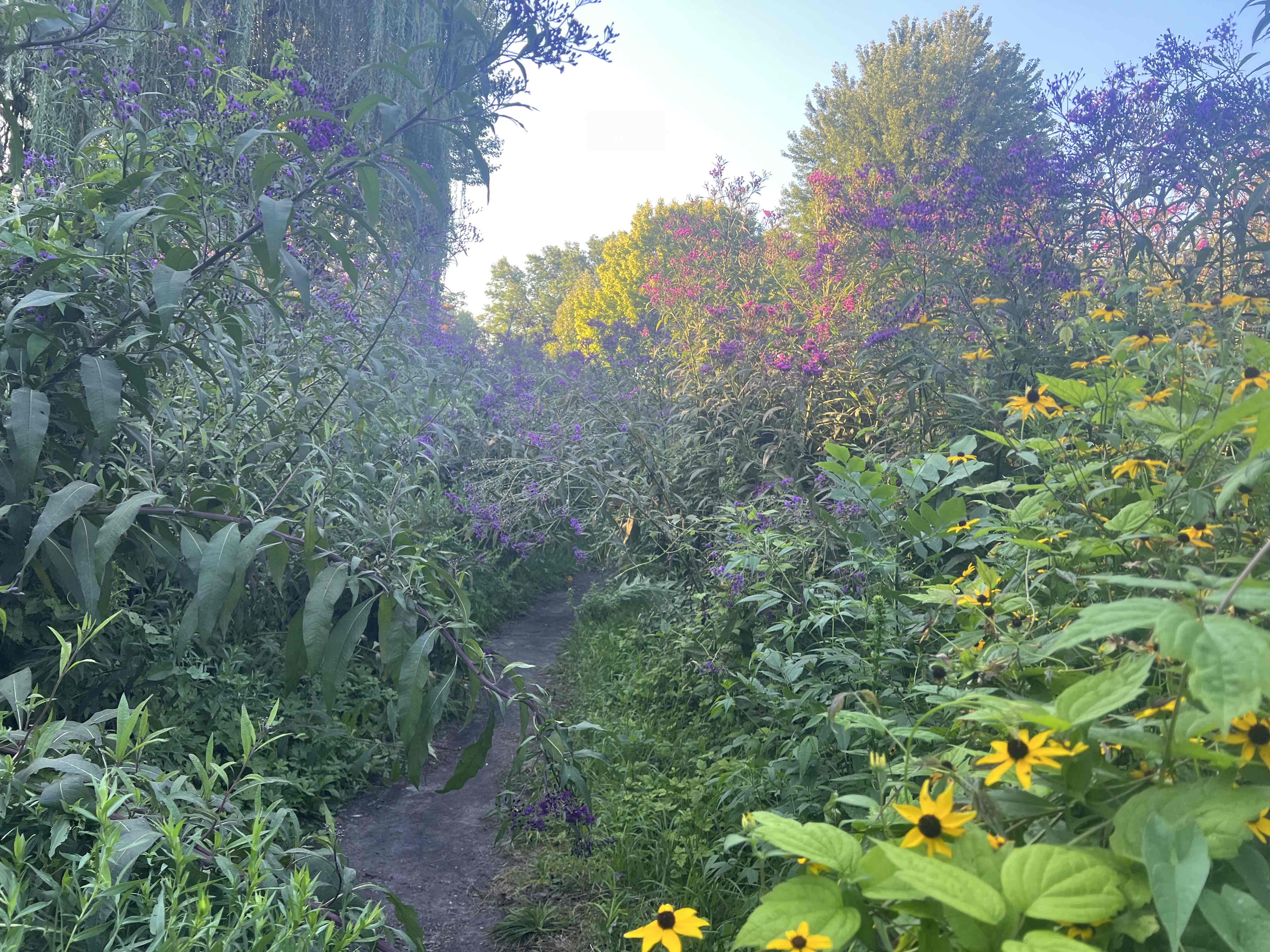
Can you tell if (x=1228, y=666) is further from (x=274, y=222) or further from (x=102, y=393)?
(x=102, y=393)

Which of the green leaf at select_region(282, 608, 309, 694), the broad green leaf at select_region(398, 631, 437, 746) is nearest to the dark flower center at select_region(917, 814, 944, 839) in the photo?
the broad green leaf at select_region(398, 631, 437, 746)

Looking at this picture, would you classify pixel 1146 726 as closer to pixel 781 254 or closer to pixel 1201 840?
pixel 1201 840

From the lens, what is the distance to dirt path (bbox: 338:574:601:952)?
9.06 feet

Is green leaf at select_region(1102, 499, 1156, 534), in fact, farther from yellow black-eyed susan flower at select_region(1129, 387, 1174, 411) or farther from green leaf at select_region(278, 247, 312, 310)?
green leaf at select_region(278, 247, 312, 310)

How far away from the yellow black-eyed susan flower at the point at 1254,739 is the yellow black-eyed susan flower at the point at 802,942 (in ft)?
1.42

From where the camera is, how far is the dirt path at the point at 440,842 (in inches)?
109

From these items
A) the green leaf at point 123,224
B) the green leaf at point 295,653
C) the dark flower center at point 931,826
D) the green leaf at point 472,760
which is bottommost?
the green leaf at point 472,760

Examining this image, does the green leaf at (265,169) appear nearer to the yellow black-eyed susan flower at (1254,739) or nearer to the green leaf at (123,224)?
the green leaf at (123,224)

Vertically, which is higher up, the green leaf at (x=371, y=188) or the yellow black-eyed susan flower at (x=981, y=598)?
the green leaf at (x=371, y=188)

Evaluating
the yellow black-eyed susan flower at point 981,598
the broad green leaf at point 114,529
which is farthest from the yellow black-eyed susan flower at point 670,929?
the broad green leaf at point 114,529

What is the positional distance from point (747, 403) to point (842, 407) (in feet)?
2.21

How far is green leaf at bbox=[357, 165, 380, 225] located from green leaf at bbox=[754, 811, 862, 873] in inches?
62.5

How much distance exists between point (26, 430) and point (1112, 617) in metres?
1.85

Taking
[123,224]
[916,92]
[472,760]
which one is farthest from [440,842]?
[916,92]
